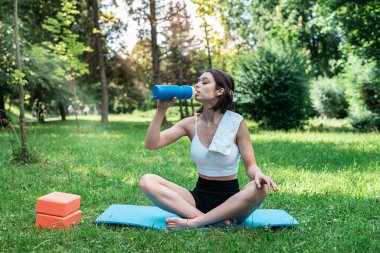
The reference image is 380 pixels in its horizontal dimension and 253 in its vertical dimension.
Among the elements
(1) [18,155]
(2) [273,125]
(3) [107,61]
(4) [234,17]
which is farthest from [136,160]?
(4) [234,17]

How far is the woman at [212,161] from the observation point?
11.0ft

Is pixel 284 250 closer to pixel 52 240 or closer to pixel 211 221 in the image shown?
pixel 211 221

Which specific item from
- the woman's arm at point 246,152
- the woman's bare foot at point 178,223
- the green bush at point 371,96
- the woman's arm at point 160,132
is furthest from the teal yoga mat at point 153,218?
the green bush at point 371,96

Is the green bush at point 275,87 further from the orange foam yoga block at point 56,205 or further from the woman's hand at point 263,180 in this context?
the orange foam yoga block at point 56,205

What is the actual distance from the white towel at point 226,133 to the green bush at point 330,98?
20.0 metres

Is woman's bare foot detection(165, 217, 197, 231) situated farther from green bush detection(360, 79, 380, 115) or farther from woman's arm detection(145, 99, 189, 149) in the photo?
green bush detection(360, 79, 380, 115)

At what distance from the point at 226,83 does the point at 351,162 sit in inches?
151

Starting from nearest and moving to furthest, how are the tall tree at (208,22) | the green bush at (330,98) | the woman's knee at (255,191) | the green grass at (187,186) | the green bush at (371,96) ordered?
the green grass at (187,186) < the woman's knee at (255,191) < the tall tree at (208,22) < the green bush at (371,96) < the green bush at (330,98)

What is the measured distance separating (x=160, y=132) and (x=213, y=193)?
2.33 feet

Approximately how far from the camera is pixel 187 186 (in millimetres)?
5078

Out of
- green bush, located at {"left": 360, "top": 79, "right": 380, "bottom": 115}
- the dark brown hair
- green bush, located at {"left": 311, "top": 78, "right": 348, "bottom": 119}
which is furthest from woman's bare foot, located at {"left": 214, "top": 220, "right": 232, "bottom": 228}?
green bush, located at {"left": 311, "top": 78, "right": 348, "bottom": 119}

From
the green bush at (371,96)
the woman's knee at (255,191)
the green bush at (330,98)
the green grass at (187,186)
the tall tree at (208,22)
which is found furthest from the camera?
the green bush at (330,98)

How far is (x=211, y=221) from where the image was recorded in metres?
3.38

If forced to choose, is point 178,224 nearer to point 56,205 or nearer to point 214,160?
point 214,160
